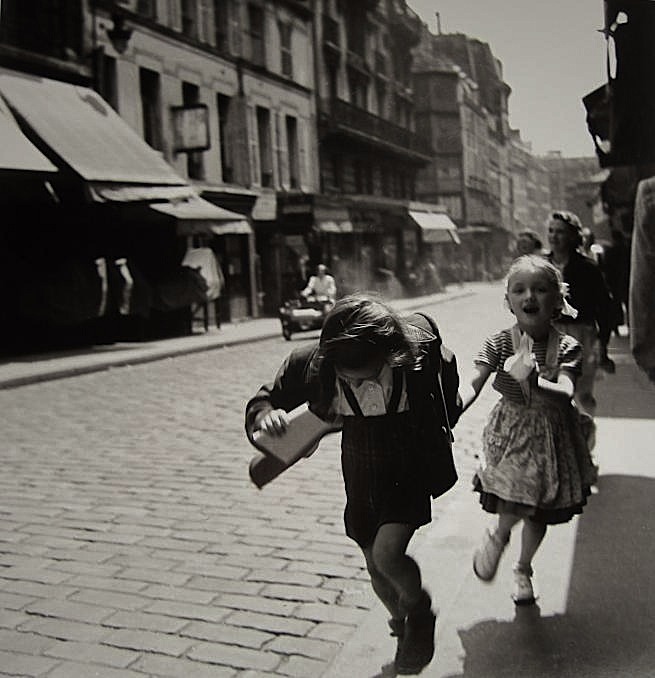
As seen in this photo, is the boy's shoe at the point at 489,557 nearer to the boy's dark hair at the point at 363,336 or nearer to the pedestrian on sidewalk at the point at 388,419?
the pedestrian on sidewalk at the point at 388,419

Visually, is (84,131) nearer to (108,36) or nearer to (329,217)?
(108,36)

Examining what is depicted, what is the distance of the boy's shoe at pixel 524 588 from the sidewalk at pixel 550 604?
27 mm

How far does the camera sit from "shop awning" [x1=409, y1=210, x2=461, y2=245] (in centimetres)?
568

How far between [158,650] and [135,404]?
589 cm

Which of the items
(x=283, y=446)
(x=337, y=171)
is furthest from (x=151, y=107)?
(x=283, y=446)

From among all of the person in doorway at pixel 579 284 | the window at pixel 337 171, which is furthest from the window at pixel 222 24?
the person in doorway at pixel 579 284

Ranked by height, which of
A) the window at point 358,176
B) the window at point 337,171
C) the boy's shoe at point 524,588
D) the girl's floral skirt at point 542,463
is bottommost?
the boy's shoe at point 524,588

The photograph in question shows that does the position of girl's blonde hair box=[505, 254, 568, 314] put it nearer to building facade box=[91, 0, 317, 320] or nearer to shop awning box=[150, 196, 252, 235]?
building facade box=[91, 0, 317, 320]

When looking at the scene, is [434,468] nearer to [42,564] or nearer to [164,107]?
[42,564]

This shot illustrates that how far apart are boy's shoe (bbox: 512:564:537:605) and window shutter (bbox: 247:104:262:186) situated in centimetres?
1669

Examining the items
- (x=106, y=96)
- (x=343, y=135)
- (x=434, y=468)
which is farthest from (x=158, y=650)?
(x=106, y=96)

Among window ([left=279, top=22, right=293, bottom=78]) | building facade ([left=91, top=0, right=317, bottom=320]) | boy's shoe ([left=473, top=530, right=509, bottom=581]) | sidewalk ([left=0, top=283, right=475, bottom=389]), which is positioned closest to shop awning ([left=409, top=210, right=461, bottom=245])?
sidewalk ([left=0, top=283, right=475, bottom=389])

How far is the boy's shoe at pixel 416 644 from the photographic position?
2.48m

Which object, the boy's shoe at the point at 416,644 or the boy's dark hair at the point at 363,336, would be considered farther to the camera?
the boy's shoe at the point at 416,644
